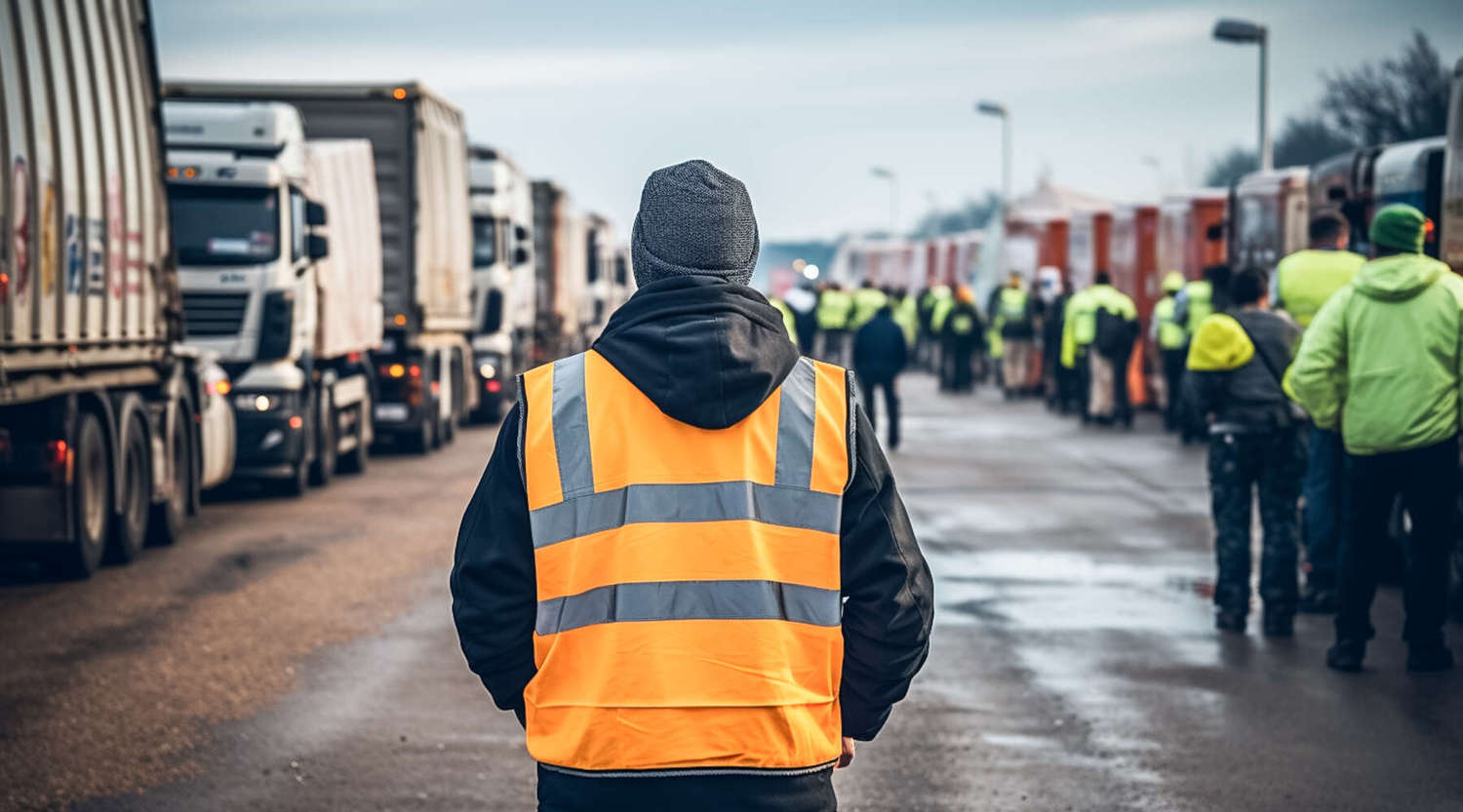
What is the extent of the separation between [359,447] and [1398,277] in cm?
1275

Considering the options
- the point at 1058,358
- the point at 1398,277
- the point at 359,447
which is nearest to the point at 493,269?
the point at 359,447

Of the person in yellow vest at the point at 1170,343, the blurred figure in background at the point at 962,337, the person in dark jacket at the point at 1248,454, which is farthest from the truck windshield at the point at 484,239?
the person in dark jacket at the point at 1248,454

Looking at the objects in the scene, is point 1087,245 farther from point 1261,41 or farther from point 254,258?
point 254,258

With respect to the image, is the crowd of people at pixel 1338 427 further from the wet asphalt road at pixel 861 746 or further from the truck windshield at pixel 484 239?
the truck windshield at pixel 484 239

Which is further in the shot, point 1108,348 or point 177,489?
point 1108,348

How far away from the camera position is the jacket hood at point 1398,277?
883cm

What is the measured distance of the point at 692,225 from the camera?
11.0 ft

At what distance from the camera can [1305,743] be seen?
300 inches

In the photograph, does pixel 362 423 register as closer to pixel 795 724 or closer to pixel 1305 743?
pixel 1305 743

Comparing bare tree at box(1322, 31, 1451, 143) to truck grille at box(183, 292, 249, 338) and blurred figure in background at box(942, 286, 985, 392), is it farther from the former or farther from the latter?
truck grille at box(183, 292, 249, 338)

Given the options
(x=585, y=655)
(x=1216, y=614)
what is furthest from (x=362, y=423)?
(x=585, y=655)

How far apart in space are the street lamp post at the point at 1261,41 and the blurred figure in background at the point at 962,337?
5.40 metres

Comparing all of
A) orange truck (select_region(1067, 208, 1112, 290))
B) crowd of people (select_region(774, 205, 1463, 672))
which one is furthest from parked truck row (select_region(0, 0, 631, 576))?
orange truck (select_region(1067, 208, 1112, 290))

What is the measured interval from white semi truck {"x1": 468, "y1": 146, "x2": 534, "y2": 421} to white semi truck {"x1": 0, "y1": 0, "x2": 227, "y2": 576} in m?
12.3
